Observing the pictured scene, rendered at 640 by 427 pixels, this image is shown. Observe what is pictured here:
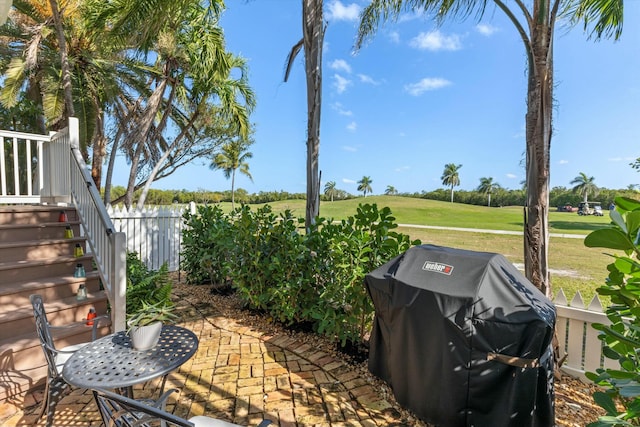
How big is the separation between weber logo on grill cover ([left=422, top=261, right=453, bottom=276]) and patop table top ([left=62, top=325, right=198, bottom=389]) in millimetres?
1751

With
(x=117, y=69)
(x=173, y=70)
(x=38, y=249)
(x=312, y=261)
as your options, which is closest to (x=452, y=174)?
(x=173, y=70)

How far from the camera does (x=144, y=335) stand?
1.98 metres

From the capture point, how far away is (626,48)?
11.5 feet

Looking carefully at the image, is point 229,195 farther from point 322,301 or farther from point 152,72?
point 322,301

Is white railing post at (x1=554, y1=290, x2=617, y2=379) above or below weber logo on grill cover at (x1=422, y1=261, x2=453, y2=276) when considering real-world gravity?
below

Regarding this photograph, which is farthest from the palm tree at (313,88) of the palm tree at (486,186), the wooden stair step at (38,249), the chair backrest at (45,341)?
the palm tree at (486,186)

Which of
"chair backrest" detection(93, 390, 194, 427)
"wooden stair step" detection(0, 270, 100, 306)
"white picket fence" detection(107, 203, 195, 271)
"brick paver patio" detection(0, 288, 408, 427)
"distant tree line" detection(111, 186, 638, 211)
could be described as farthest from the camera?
"distant tree line" detection(111, 186, 638, 211)

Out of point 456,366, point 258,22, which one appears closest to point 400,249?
point 456,366

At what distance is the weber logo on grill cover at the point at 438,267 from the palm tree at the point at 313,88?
1659 mm

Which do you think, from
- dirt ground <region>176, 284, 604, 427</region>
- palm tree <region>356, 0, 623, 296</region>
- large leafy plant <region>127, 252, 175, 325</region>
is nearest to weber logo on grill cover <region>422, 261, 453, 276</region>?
dirt ground <region>176, 284, 604, 427</region>

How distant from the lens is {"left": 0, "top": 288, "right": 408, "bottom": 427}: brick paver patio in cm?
221

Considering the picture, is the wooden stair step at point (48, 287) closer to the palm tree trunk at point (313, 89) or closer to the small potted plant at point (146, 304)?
the small potted plant at point (146, 304)

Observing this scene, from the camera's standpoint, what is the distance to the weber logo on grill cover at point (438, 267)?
2105mm

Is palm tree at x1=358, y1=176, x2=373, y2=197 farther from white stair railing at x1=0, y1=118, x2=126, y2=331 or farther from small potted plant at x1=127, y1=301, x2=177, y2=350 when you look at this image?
small potted plant at x1=127, y1=301, x2=177, y2=350
